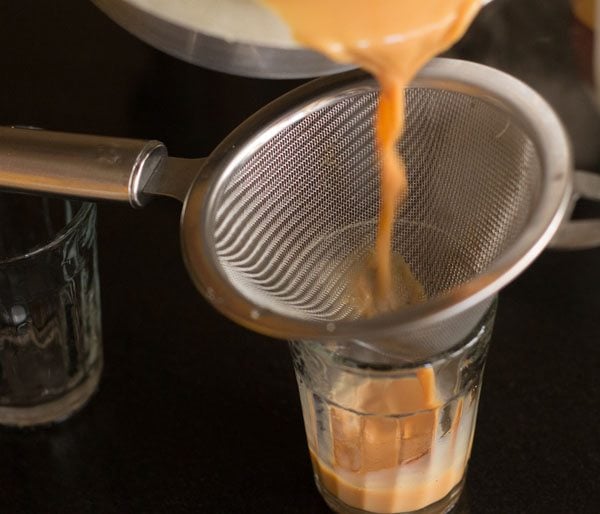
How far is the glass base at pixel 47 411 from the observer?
38.1 inches

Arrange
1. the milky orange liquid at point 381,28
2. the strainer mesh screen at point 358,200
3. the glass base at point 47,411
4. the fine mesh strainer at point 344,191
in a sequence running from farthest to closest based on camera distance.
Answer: the glass base at point 47,411
the strainer mesh screen at point 358,200
the fine mesh strainer at point 344,191
the milky orange liquid at point 381,28

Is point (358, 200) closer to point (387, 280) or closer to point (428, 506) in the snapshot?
point (387, 280)

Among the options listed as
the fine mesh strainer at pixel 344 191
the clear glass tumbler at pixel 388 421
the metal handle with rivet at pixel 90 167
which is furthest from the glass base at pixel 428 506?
the metal handle with rivet at pixel 90 167

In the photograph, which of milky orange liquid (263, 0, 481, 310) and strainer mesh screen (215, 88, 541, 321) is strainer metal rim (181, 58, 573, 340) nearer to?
strainer mesh screen (215, 88, 541, 321)

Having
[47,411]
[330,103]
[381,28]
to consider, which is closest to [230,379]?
[47,411]

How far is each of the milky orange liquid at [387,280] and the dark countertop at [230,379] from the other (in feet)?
0.17

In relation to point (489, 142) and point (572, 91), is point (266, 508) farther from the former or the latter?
point (572, 91)

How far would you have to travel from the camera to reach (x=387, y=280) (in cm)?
91

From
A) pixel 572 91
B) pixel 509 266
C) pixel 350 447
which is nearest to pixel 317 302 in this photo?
pixel 350 447

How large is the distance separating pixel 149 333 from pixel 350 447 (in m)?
0.26

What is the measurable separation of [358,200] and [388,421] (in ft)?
0.72

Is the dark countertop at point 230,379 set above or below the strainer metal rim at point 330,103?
below

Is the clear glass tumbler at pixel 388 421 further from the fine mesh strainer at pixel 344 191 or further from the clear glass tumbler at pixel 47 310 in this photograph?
the clear glass tumbler at pixel 47 310

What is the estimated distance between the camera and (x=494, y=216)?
0.88 m
